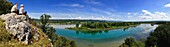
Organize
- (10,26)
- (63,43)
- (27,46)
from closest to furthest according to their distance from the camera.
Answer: (27,46) < (10,26) < (63,43)

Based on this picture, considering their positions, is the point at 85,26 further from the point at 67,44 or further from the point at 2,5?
the point at 2,5

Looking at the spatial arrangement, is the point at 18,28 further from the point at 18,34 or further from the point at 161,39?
the point at 161,39

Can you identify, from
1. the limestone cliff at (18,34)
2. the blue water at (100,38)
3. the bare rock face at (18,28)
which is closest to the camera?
the limestone cliff at (18,34)

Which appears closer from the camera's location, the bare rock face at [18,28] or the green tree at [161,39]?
the bare rock face at [18,28]

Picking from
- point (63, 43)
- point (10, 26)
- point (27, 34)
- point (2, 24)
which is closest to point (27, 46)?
point (27, 34)

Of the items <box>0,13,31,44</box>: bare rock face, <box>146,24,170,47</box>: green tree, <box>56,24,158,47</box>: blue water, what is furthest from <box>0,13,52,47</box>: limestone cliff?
<box>56,24,158,47</box>: blue water

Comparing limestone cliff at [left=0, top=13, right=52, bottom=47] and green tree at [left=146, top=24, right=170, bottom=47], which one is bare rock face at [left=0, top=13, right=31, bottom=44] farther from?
green tree at [left=146, top=24, right=170, bottom=47]

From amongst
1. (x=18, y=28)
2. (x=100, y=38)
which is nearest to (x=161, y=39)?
(x=100, y=38)

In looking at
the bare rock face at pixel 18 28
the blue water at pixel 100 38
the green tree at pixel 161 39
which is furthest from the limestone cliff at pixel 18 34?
the blue water at pixel 100 38

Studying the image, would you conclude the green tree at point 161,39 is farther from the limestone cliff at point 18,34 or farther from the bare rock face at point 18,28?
the bare rock face at point 18,28

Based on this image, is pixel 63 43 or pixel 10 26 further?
pixel 63 43

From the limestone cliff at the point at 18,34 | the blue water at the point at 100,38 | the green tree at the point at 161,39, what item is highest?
the limestone cliff at the point at 18,34
